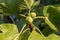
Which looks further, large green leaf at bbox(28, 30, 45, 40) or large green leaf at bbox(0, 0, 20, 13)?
large green leaf at bbox(0, 0, 20, 13)

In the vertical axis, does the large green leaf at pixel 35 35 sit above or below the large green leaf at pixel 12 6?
below

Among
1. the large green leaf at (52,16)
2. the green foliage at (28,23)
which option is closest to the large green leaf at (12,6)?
the green foliage at (28,23)

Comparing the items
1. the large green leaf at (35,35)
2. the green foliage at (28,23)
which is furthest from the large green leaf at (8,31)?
the large green leaf at (35,35)

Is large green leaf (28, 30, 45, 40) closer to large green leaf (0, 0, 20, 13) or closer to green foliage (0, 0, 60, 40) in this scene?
green foliage (0, 0, 60, 40)

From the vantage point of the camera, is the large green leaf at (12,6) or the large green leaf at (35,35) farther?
the large green leaf at (12,6)

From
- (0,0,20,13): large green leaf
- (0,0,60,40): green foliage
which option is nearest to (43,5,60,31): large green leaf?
(0,0,60,40): green foliage

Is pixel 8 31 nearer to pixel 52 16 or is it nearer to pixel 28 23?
pixel 28 23

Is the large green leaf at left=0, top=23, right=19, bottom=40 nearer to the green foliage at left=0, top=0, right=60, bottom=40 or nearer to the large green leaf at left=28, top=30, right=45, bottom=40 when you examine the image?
the green foliage at left=0, top=0, right=60, bottom=40

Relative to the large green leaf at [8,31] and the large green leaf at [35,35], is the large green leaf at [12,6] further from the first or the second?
the large green leaf at [35,35]

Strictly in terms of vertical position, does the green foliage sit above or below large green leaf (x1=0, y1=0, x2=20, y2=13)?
below

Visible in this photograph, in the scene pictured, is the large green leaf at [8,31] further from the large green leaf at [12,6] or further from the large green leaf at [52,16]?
the large green leaf at [52,16]
